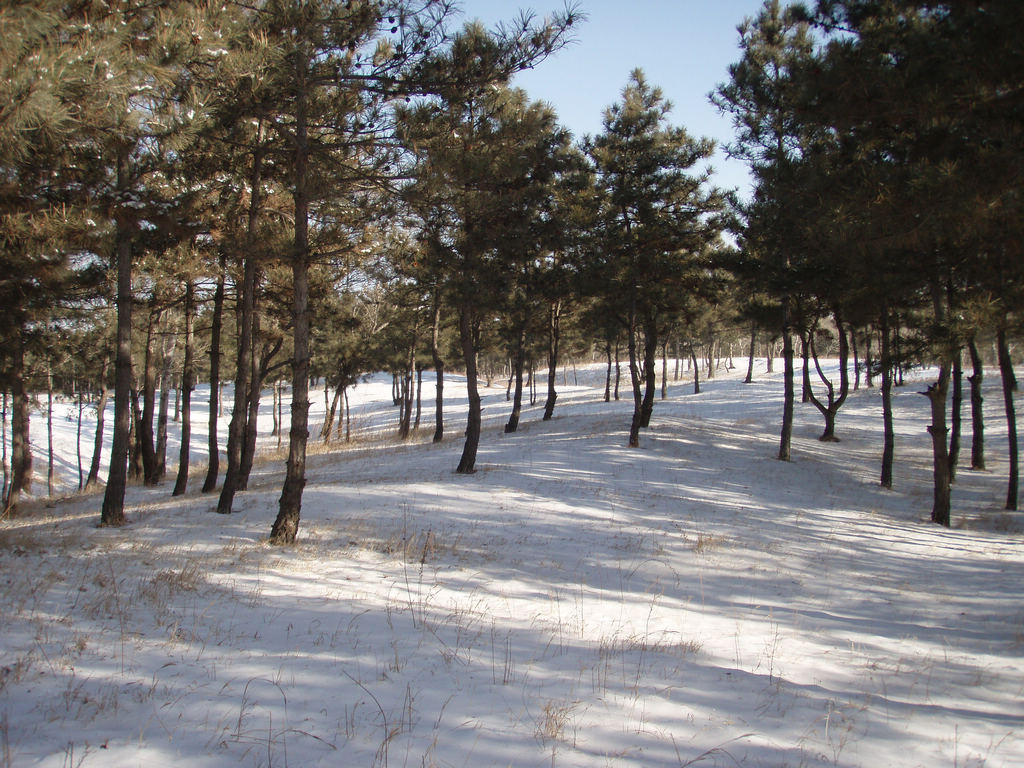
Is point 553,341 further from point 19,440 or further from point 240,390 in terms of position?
point 19,440

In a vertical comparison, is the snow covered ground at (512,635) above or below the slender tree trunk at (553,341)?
below

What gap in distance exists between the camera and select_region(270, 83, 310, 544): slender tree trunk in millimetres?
8367

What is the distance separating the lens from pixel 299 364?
845cm

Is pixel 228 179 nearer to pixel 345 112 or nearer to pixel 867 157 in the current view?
pixel 345 112

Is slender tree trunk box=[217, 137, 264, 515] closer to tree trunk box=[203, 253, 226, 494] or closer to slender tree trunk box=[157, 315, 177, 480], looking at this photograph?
tree trunk box=[203, 253, 226, 494]

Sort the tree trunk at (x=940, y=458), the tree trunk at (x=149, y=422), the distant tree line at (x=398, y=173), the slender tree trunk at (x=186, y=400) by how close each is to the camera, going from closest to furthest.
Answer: the distant tree line at (x=398, y=173) < the tree trunk at (x=940, y=458) < the slender tree trunk at (x=186, y=400) < the tree trunk at (x=149, y=422)

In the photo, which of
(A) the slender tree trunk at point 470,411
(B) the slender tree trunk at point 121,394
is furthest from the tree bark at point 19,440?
(A) the slender tree trunk at point 470,411

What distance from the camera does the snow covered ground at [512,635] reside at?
3.46 meters

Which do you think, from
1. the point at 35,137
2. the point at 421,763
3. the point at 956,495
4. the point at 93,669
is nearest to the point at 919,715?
the point at 421,763

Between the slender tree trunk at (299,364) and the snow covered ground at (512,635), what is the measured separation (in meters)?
0.42

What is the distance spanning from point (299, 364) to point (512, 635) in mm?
5122

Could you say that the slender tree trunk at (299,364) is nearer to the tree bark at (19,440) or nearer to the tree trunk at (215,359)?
the tree trunk at (215,359)

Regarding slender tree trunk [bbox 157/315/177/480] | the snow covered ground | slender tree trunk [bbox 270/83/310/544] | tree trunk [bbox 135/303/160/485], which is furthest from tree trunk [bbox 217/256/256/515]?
slender tree trunk [bbox 157/315/177/480]

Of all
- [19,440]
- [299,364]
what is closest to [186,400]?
[19,440]
